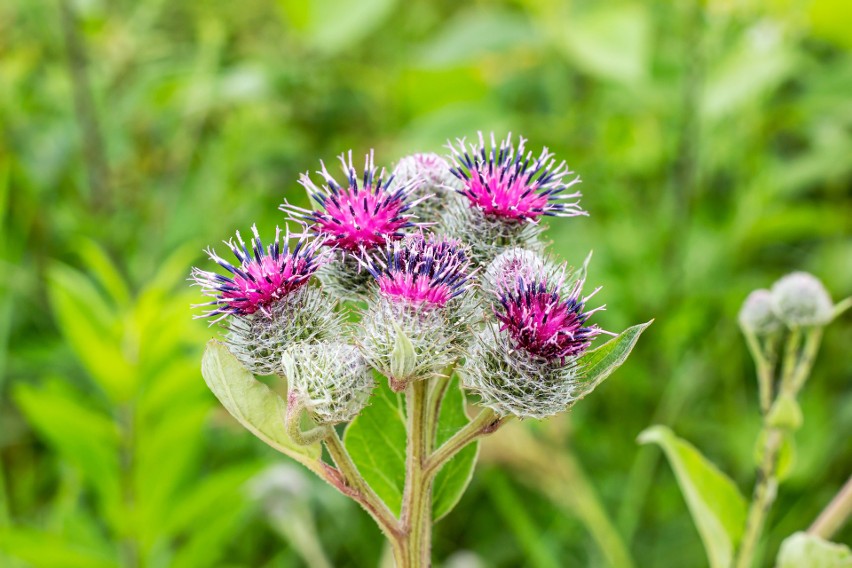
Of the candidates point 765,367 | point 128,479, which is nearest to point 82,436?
point 128,479

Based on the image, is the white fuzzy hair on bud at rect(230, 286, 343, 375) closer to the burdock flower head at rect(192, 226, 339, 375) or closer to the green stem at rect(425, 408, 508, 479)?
the burdock flower head at rect(192, 226, 339, 375)

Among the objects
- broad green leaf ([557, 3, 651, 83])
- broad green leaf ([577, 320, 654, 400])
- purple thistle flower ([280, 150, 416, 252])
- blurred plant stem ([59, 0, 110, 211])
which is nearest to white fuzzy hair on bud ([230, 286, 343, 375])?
purple thistle flower ([280, 150, 416, 252])

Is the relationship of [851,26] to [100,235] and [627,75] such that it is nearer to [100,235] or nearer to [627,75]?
[627,75]

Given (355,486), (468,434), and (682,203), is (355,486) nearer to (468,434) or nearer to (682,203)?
(468,434)

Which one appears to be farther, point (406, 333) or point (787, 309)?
point (787, 309)

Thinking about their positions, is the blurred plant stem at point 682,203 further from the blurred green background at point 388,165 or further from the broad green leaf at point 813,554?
the broad green leaf at point 813,554

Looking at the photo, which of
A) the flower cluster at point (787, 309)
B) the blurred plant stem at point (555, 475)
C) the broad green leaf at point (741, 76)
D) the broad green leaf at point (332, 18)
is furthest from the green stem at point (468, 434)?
the broad green leaf at point (332, 18)
